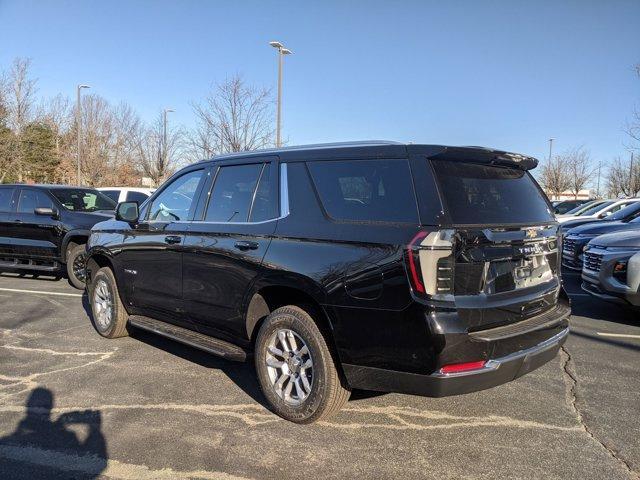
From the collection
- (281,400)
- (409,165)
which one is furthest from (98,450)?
(409,165)

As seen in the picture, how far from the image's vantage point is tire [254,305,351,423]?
3.54 metres

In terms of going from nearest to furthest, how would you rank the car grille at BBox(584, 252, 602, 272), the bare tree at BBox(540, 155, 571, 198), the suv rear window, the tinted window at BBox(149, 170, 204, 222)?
the suv rear window
the tinted window at BBox(149, 170, 204, 222)
the car grille at BBox(584, 252, 602, 272)
the bare tree at BBox(540, 155, 571, 198)

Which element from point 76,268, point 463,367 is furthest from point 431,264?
point 76,268

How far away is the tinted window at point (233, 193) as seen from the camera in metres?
4.36

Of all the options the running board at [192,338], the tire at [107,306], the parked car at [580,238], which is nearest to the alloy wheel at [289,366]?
the running board at [192,338]

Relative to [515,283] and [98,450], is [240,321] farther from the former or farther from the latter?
[515,283]

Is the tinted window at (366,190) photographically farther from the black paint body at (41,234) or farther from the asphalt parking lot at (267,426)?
the black paint body at (41,234)

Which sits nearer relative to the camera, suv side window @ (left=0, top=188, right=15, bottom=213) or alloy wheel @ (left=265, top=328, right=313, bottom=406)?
alloy wheel @ (left=265, top=328, right=313, bottom=406)

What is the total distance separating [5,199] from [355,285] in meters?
9.30

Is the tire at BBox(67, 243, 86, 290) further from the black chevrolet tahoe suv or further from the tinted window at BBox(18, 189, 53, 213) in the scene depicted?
the black chevrolet tahoe suv

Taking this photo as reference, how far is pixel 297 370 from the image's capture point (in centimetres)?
376

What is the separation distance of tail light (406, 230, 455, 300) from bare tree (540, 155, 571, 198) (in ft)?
166

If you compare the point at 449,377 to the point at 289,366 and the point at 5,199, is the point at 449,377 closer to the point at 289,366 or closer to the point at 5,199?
the point at 289,366

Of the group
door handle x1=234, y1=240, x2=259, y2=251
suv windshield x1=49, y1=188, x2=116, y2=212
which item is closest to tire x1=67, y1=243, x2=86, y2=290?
suv windshield x1=49, y1=188, x2=116, y2=212
